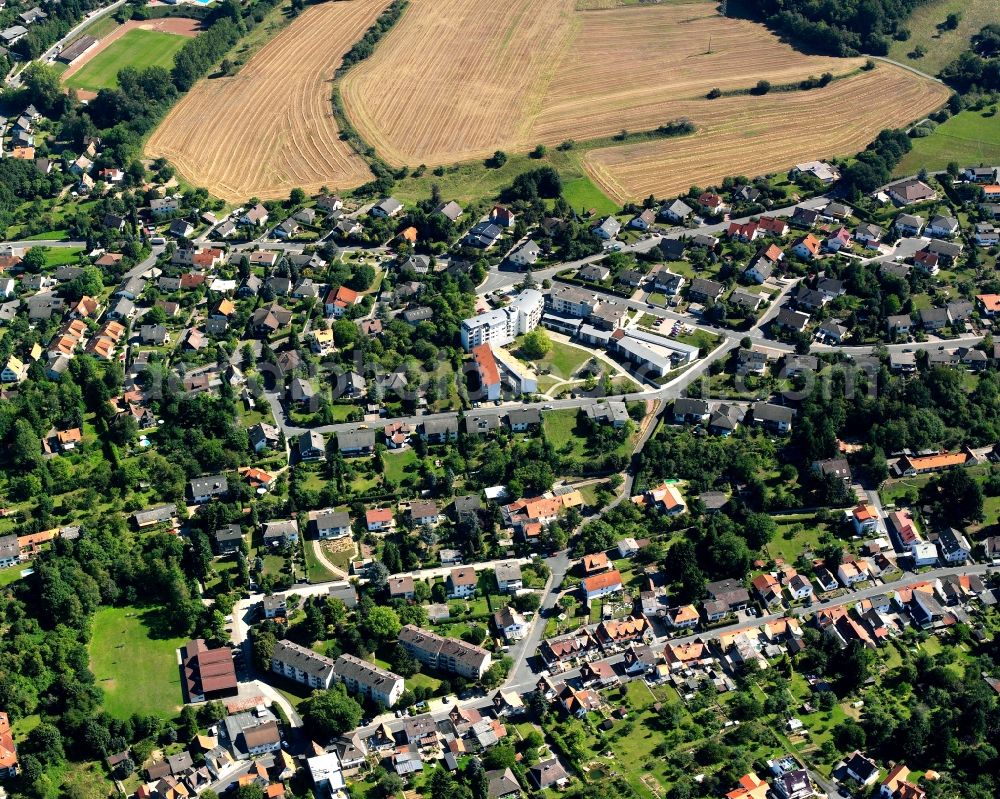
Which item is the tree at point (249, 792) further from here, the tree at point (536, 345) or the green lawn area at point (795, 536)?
the tree at point (536, 345)

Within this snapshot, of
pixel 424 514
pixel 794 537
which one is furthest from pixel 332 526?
pixel 794 537

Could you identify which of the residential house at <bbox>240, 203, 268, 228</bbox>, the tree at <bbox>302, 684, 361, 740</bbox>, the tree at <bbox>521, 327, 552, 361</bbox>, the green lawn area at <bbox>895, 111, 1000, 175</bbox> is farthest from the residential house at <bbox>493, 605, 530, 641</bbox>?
the green lawn area at <bbox>895, 111, 1000, 175</bbox>

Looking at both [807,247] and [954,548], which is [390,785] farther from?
[807,247]

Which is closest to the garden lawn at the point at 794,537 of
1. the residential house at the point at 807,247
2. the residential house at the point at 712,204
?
the residential house at the point at 807,247

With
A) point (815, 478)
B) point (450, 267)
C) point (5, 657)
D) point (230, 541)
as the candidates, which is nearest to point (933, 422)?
point (815, 478)

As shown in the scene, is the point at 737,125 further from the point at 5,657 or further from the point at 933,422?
the point at 5,657
